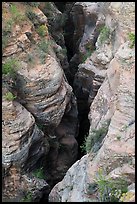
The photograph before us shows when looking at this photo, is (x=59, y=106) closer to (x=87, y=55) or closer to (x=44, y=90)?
(x=44, y=90)

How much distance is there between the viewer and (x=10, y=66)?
603 inches

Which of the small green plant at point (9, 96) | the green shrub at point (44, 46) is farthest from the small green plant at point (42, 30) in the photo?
the small green plant at point (9, 96)

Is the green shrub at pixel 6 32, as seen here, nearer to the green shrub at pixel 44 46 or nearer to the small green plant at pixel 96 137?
the green shrub at pixel 44 46

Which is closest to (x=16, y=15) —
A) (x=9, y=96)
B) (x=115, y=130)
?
(x=9, y=96)

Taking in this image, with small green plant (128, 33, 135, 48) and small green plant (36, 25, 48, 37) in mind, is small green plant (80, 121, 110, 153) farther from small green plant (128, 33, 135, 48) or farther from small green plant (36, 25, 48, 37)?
small green plant (36, 25, 48, 37)

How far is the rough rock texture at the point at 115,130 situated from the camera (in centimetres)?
1158

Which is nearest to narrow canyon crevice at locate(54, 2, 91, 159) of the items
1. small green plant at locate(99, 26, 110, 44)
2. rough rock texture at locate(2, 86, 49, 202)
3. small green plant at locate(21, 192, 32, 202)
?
small green plant at locate(99, 26, 110, 44)

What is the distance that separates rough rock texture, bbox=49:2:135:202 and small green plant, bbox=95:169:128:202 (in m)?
0.12

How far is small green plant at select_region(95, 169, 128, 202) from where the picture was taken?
11516 mm

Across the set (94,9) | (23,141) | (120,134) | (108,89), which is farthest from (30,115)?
(94,9)

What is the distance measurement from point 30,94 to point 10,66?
1.13 meters

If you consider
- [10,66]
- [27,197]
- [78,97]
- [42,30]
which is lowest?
[27,197]

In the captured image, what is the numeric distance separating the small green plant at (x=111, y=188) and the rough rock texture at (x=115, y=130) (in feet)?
0.41

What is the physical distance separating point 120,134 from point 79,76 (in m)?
8.00
